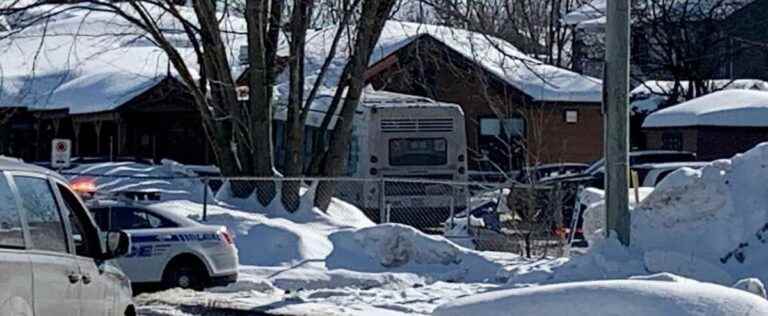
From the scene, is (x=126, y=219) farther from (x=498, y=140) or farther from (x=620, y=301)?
(x=498, y=140)

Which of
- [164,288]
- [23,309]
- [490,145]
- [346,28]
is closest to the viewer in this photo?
[23,309]

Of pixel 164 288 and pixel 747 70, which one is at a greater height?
pixel 747 70

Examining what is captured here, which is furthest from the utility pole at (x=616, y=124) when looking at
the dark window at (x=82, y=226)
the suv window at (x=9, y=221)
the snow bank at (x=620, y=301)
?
the suv window at (x=9, y=221)

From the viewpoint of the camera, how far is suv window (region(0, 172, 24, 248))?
7.62 meters

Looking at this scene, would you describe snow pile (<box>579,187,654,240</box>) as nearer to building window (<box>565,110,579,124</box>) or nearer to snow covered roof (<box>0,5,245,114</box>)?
snow covered roof (<box>0,5,245,114</box>)

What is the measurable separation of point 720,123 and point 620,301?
31399 mm

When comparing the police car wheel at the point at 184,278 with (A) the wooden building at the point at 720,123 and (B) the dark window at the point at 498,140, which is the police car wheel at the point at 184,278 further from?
(B) the dark window at the point at 498,140

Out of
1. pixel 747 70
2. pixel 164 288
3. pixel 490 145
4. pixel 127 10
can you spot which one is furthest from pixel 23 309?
pixel 747 70

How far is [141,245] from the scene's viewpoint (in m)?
18.1

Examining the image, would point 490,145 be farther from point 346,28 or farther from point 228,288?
point 228,288

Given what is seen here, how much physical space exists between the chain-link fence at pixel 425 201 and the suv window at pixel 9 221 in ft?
44.7

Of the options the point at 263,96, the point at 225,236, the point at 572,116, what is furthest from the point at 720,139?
the point at 225,236

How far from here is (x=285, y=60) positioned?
2834cm

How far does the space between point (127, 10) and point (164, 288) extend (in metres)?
10.3
